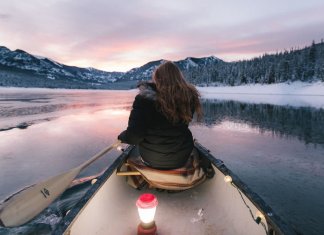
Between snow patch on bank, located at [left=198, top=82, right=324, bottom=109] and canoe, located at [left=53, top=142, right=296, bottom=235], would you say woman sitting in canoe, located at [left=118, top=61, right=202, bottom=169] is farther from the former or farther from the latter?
snow patch on bank, located at [left=198, top=82, right=324, bottom=109]

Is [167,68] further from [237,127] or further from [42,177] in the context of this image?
[237,127]

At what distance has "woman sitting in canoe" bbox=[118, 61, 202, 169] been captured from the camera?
388 cm

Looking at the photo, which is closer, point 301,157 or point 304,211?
point 304,211

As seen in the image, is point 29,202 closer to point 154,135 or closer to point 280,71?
point 154,135

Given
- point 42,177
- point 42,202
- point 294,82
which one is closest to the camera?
point 42,202

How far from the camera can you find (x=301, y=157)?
35.6 ft

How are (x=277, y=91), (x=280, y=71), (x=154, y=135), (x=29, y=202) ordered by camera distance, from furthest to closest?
(x=280, y=71) → (x=277, y=91) → (x=29, y=202) → (x=154, y=135)

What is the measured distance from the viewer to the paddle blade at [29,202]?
14.8ft

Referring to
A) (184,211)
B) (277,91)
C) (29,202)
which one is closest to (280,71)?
(277,91)

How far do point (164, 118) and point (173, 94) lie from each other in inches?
14.7

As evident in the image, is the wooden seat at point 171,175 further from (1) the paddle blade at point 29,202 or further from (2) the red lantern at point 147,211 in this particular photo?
(1) the paddle blade at point 29,202

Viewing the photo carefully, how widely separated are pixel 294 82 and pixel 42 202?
3242 inches

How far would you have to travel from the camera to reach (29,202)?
15.2ft

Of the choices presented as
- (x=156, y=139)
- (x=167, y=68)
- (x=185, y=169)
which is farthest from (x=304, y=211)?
(x=167, y=68)
